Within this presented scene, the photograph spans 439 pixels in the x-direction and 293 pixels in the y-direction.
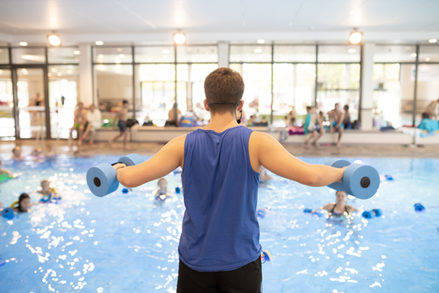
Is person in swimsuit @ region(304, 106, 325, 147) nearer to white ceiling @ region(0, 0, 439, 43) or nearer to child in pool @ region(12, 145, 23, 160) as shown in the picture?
white ceiling @ region(0, 0, 439, 43)

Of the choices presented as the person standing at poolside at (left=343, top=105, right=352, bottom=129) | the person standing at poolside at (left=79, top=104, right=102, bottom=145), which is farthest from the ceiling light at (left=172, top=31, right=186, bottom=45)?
the person standing at poolside at (left=343, top=105, right=352, bottom=129)

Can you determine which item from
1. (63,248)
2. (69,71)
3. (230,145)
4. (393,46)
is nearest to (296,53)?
(393,46)

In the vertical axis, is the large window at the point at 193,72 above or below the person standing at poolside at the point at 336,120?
above

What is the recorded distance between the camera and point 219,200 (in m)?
1.70

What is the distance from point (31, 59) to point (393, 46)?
14.4 meters

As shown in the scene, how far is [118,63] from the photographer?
15703 mm

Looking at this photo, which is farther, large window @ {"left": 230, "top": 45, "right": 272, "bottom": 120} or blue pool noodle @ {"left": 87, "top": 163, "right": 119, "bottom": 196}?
large window @ {"left": 230, "top": 45, "right": 272, "bottom": 120}

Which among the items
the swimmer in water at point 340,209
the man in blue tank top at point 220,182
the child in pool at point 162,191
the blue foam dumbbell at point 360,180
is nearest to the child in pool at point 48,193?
→ the child in pool at point 162,191

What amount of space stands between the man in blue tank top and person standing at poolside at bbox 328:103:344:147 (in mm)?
12404

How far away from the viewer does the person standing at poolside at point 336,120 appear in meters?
13.5

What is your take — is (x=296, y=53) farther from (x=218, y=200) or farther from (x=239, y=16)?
(x=218, y=200)

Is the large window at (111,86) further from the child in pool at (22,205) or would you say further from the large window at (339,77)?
the child in pool at (22,205)

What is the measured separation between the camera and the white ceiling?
8.95m

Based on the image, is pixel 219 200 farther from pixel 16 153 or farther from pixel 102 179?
pixel 16 153
